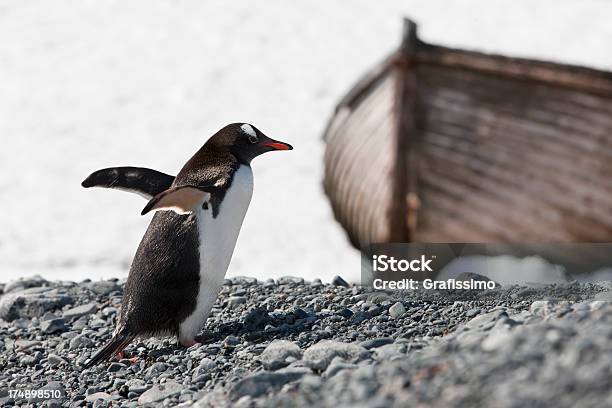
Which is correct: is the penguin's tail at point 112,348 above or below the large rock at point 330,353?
below

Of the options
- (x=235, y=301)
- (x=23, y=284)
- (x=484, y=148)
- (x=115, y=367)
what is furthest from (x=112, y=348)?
(x=484, y=148)

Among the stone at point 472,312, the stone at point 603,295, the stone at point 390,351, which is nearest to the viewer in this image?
the stone at point 390,351

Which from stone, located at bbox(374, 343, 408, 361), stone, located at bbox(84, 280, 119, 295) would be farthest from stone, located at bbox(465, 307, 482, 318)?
stone, located at bbox(84, 280, 119, 295)

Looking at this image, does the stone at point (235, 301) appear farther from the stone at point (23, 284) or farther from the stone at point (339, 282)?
the stone at point (23, 284)

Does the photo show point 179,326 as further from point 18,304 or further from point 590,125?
point 590,125

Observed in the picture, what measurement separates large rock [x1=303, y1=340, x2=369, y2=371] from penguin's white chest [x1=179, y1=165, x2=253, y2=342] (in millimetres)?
924

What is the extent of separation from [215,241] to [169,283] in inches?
11.6

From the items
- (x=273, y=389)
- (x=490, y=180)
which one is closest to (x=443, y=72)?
(x=490, y=180)

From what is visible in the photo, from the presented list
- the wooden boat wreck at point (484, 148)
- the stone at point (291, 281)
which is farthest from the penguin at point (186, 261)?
the wooden boat wreck at point (484, 148)

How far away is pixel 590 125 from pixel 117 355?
4.60 metres

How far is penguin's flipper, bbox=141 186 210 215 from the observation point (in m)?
4.05

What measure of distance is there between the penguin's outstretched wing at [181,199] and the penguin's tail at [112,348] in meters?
0.67

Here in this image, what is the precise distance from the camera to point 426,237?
8.19 m

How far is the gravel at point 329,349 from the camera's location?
8.16ft
